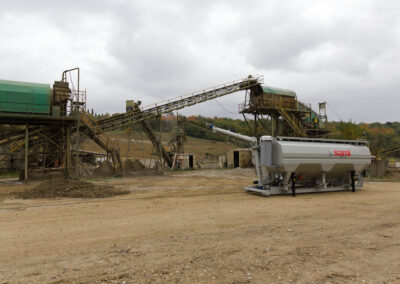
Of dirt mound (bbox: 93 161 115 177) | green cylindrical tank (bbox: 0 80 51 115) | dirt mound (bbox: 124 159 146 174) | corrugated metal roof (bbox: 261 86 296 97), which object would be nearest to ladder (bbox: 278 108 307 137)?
corrugated metal roof (bbox: 261 86 296 97)

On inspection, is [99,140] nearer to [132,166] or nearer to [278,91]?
[132,166]

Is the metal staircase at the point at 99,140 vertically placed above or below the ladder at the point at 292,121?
below

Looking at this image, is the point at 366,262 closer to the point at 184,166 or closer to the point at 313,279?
the point at 313,279

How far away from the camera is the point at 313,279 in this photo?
12.5 ft

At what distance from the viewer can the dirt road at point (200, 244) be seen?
398 centimetres

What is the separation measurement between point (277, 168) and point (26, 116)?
16322 millimetres

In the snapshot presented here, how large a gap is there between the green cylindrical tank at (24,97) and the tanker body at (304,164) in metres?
14.6

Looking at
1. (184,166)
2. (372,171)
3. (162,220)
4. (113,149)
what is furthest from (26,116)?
(372,171)

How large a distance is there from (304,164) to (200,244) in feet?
27.4

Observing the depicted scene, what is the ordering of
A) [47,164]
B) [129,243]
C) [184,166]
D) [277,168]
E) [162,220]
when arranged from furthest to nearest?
1. [184,166]
2. [47,164]
3. [277,168]
4. [162,220]
5. [129,243]

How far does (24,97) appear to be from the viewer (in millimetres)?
17656

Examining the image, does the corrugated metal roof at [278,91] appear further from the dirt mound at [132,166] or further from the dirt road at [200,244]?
the dirt road at [200,244]

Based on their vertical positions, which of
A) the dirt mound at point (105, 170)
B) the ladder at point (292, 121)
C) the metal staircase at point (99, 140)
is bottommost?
the dirt mound at point (105, 170)

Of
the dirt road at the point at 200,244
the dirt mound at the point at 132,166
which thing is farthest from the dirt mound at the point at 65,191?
the dirt mound at the point at 132,166
